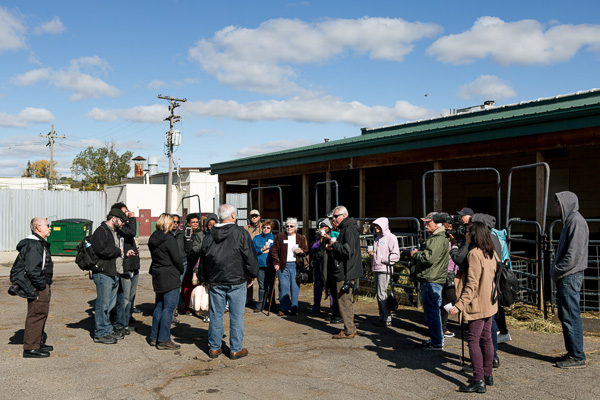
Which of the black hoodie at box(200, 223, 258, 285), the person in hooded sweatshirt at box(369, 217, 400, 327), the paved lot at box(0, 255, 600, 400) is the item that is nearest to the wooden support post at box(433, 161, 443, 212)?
the person in hooded sweatshirt at box(369, 217, 400, 327)

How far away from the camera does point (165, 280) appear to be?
23.5ft

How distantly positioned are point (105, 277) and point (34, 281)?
3.44ft

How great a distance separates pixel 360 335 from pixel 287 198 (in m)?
16.0

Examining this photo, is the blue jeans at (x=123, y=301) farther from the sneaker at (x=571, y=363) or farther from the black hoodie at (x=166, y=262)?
the sneaker at (x=571, y=363)

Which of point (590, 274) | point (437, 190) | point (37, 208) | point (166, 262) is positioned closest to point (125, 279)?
point (166, 262)

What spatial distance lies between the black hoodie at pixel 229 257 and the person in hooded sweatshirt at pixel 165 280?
1.87 feet

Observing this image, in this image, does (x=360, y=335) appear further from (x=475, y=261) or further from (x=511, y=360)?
(x=475, y=261)

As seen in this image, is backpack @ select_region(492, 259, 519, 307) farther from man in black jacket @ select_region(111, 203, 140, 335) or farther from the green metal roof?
the green metal roof

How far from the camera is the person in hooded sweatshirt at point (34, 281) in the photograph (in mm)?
6688

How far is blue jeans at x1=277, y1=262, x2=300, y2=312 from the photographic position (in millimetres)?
9711

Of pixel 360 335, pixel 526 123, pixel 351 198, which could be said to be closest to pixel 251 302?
pixel 360 335

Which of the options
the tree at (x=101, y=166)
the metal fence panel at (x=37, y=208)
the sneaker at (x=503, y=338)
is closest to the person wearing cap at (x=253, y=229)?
the sneaker at (x=503, y=338)

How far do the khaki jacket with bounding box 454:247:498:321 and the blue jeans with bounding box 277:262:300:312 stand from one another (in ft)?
15.3

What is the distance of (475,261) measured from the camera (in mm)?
5434
